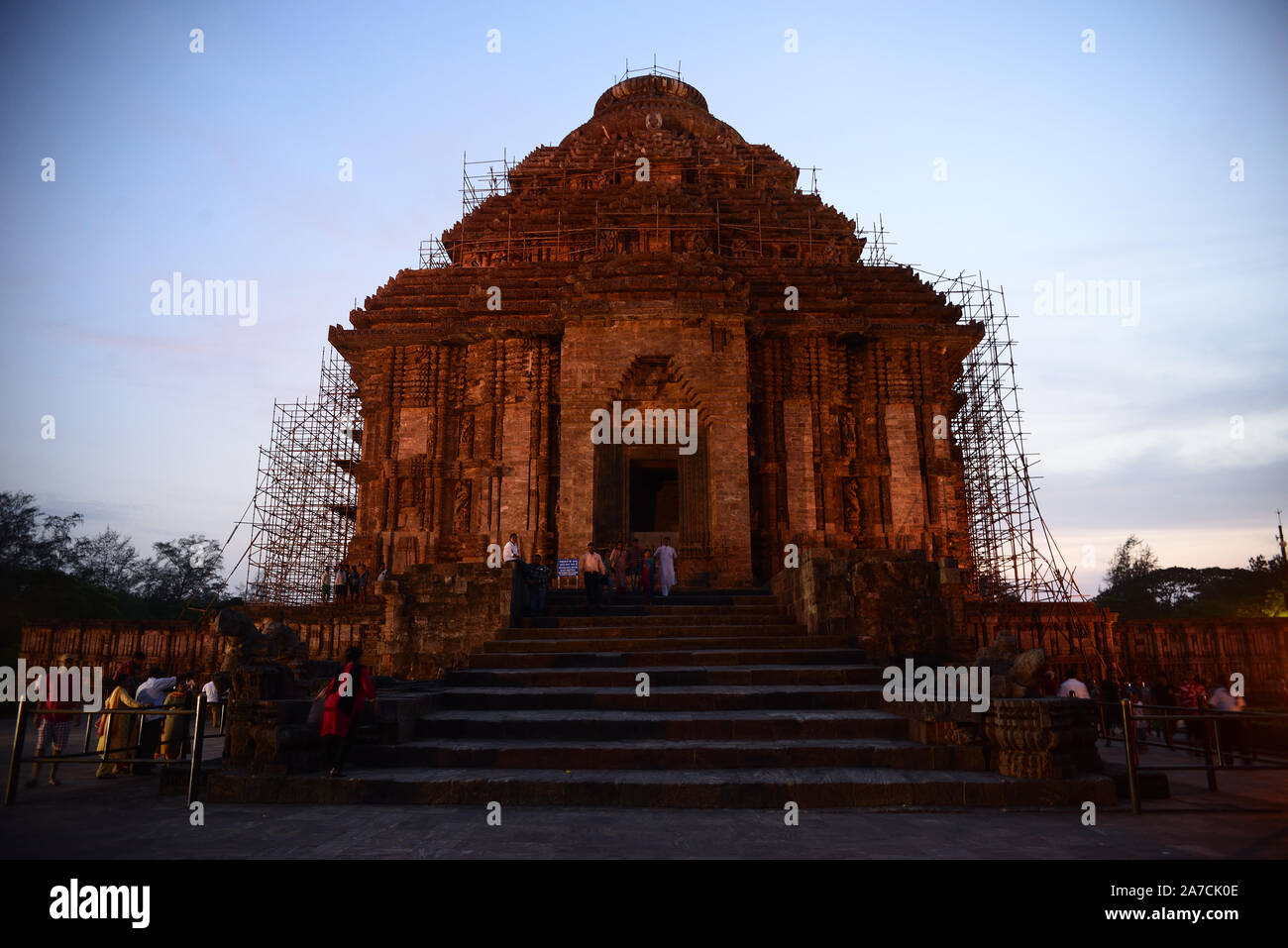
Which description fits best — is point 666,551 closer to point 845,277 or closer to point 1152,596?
point 845,277

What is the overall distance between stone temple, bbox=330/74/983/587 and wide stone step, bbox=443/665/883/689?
806cm

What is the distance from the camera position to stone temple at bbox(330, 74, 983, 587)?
763 inches

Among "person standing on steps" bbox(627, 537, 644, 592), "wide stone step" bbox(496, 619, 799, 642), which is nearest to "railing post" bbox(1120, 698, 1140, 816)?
"wide stone step" bbox(496, 619, 799, 642)

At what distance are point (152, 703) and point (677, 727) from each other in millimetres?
7411

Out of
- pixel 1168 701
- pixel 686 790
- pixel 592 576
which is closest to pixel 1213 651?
pixel 1168 701

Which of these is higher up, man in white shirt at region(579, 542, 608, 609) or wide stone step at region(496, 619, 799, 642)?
man in white shirt at region(579, 542, 608, 609)

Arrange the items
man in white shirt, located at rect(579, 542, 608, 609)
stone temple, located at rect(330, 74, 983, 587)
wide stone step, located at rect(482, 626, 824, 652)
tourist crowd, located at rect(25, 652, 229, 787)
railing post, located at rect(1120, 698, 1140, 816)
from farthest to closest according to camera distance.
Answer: stone temple, located at rect(330, 74, 983, 587) < man in white shirt, located at rect(579, 542, 608, 609) < wide stone step, located at rect(482, 626, 824, 652) < tourist crowd, located at rect(25, 652, 229, 787) < railing post, located at rect(1120, 698, 1140, 816)

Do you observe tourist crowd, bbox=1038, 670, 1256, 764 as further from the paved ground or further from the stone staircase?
the stone staircase

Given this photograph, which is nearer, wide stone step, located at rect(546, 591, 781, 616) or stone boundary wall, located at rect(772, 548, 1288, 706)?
wide stone step, located at rect(546, 591, 781, 616)

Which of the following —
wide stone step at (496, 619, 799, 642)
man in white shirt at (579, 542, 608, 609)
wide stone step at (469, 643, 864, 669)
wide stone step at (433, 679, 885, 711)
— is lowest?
wide stone step at (433, 679, 885, 711)

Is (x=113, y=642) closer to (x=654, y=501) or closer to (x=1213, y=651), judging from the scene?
(x=654, y=501)

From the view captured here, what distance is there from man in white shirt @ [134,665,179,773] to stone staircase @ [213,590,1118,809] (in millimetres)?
3700

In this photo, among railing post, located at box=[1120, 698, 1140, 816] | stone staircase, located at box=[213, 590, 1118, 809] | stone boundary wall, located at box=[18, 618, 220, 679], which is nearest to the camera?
railing post, located at box=[1120, 698, 1140, 816]
